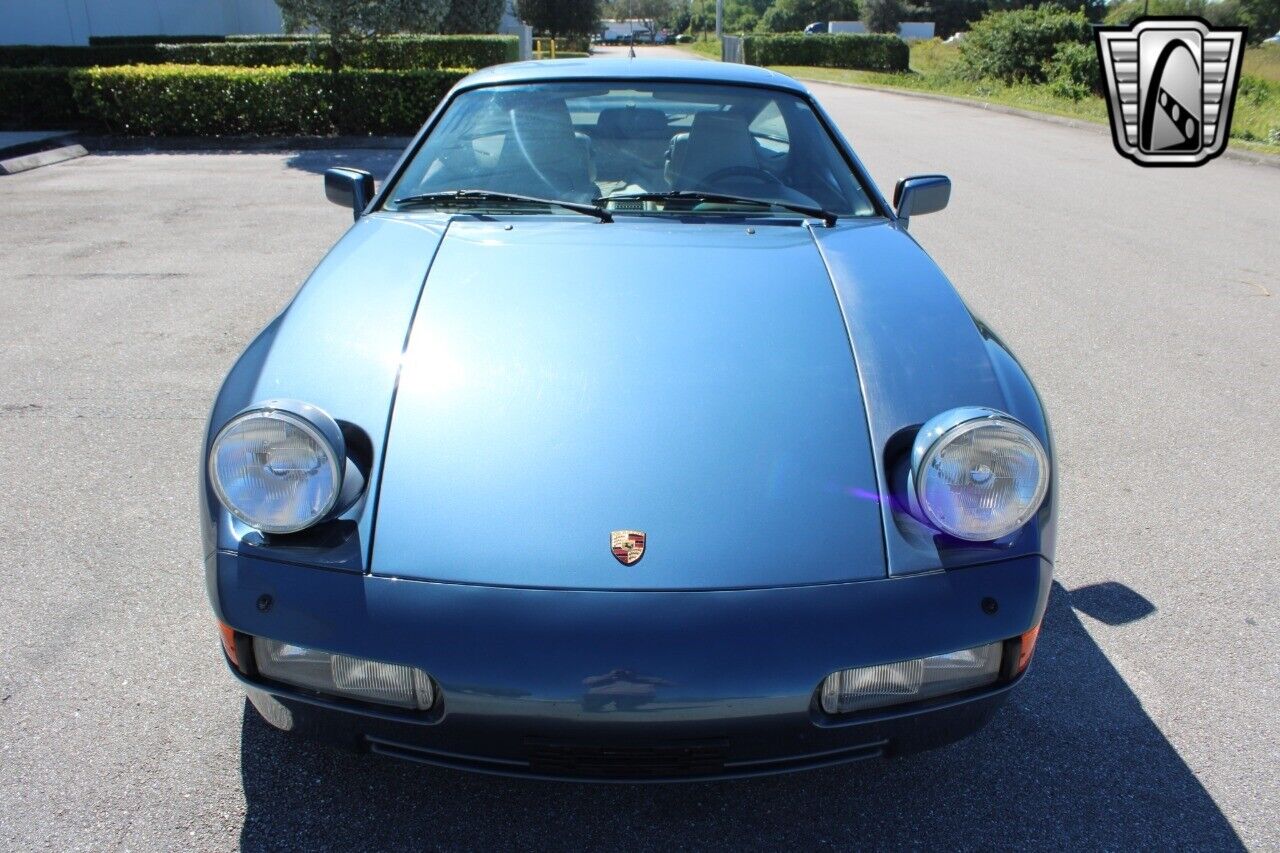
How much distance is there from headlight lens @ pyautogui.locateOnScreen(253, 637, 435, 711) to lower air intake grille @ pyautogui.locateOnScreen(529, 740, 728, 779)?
228mm

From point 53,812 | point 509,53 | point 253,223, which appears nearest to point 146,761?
point 53,812

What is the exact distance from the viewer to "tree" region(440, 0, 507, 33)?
23.9 m

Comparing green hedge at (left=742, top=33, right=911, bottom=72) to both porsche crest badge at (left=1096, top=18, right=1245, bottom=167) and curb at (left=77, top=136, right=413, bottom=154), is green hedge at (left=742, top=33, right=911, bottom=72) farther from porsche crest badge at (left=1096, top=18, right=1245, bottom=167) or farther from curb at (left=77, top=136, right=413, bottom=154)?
curb at (left=77, top=136, right=413, bottom=154)

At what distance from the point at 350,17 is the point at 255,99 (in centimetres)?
201

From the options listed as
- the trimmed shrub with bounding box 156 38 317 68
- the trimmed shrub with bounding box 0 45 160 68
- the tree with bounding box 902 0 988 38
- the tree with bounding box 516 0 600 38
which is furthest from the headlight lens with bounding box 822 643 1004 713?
the tree with bounding box 902 0 988 38

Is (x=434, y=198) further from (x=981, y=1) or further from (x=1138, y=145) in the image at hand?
(x=981, y=1)

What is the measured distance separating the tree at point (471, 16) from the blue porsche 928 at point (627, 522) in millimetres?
23274

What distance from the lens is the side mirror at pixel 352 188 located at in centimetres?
336

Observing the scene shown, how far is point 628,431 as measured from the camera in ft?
6.45

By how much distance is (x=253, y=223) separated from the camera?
8312mm

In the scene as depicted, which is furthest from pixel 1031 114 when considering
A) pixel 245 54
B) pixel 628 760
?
pixel 628 760

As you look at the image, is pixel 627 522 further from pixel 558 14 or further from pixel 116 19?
pixel 558 14

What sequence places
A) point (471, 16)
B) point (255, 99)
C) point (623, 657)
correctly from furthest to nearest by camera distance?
1. point (471, 16)
2. point (255, 99)
3. point (623, 657)

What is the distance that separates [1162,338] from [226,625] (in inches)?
203
